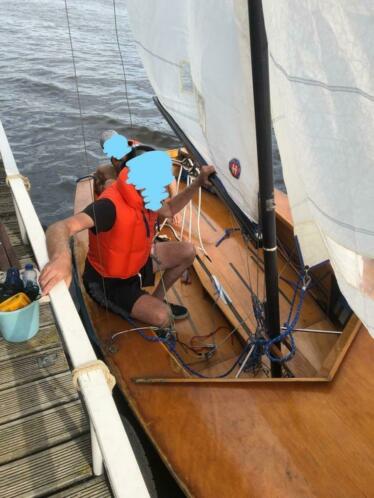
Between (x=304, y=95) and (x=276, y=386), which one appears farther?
(x=276, y=386)

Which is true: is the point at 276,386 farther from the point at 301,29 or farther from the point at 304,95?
the point at 301,29

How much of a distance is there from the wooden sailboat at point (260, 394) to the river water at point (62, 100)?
3087 millimetres

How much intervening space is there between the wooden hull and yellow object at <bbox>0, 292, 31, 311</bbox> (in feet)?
2.42

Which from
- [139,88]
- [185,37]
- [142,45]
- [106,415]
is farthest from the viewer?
[139,88]

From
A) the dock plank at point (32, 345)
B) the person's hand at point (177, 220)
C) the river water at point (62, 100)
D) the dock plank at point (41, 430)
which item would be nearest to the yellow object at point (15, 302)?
the dock plank at point (32, 345)

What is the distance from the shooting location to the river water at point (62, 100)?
283 inches

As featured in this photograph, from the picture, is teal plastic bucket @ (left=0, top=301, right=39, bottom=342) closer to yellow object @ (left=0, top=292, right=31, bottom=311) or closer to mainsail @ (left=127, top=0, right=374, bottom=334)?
yellow object @ (left=0, top=292, right=31, bottom=311)

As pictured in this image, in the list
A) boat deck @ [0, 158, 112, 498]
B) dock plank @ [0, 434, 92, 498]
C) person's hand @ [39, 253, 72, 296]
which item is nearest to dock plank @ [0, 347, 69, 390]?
boat deck @ [0, 158, 112, 498]

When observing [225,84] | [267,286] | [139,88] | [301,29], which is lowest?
[139,88]

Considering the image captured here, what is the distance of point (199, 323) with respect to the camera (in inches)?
124

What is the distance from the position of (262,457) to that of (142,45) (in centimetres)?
221

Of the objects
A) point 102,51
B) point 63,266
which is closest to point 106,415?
point 63,266

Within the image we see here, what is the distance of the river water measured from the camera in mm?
7199

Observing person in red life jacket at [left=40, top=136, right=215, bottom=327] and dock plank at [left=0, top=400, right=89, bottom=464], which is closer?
dock plank at [left=0, top=400, right=89, bottom=464]
